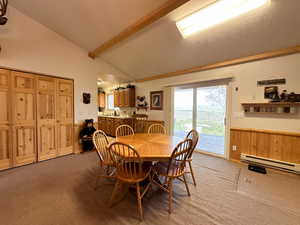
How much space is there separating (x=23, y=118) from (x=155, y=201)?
3298 millimetres

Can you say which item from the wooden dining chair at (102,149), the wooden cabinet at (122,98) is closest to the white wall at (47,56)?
the wooden cabinet at (122,98)

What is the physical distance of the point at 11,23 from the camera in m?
2.75

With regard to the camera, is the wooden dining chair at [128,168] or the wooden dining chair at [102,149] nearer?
the wooden dining chair at [128,168]

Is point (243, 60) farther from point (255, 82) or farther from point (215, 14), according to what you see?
point (215, 14)

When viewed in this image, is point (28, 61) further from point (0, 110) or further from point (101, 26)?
point (101, 26)

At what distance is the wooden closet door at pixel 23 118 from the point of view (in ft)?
9.29

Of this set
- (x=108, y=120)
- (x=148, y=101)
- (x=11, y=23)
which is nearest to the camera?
(x=11, y=23)

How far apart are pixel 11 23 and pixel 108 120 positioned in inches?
164

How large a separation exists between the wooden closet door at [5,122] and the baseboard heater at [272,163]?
5.10 m

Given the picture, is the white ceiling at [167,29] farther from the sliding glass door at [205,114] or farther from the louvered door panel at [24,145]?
the louvered door panel at [24,145]

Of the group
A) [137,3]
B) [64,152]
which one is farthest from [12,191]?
[137,3]

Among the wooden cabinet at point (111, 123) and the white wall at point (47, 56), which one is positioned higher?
the white wall at point (47, 56)

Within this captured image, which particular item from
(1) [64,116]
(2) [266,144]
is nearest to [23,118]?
(1) [64,116]

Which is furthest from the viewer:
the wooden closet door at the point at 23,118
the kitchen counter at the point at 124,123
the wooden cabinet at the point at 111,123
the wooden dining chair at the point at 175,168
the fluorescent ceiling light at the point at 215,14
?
the wooden cabinet at the point at 111,123
